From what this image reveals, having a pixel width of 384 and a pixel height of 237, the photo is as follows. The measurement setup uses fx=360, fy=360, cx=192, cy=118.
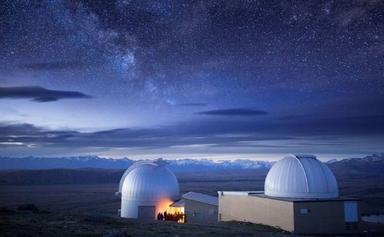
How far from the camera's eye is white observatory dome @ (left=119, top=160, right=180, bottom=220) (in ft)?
115

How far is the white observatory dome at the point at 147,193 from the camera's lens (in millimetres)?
35188

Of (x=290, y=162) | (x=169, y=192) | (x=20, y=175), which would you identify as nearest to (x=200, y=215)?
(x=169, y=192)

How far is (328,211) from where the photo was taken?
24359 mm

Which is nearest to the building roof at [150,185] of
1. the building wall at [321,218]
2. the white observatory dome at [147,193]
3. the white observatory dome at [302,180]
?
the white observatory dome at [147,193]

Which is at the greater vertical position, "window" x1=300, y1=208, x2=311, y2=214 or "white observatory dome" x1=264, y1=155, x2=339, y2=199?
"white observatory dome" x1=264, y1=155, x2=339, y2=199

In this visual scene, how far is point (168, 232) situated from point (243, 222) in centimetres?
980

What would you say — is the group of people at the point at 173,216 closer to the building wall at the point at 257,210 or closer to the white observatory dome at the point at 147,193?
the white observatory dome at the point at 147,193

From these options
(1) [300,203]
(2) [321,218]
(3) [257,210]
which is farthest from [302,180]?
(3) [257,210]

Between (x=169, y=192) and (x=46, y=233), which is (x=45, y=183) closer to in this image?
(x=169, y=192)

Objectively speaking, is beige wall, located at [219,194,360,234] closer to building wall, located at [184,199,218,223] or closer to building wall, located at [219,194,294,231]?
building wall, located at [219,194,294,231]

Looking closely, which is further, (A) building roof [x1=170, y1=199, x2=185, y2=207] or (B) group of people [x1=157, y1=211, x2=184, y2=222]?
(A) building roof [x1=170, y1=199, x2=185, y2=207]

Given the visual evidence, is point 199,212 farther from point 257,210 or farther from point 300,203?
point 300,203

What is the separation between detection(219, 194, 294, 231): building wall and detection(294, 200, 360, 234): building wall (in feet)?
2.03

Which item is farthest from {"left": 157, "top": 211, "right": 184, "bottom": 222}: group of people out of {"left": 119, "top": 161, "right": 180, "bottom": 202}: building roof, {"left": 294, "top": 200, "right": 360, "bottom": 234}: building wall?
{"left": 294, "top": 200, "right": 360, "bottom": 234}: building wall
